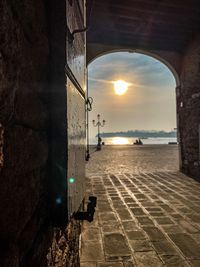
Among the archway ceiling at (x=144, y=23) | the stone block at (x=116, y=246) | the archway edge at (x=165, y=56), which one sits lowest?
the stone block at (x=116, y=246)

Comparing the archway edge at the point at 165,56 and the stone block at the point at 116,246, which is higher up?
the archway edge at the point at 165,56

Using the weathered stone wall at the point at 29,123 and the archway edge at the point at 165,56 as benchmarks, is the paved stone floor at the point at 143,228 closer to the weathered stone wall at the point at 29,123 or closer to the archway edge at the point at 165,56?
the weathered stone wall at the point at 29,123

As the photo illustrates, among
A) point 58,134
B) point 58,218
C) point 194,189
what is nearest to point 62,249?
point 58,218

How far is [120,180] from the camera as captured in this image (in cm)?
648

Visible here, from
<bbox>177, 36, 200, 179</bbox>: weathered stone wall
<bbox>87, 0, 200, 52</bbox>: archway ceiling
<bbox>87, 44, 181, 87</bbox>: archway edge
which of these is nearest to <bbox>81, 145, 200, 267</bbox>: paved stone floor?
<bbox>177, 36, 200, 179</bbox>: weathered stone wall

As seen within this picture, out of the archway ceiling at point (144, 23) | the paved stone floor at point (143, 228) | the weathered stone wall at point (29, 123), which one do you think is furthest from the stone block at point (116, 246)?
the archway ceiling at point (144, 23)

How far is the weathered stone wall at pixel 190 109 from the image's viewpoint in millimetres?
6605

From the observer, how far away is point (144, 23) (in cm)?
601

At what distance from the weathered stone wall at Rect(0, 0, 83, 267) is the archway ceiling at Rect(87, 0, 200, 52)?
4.35 metres

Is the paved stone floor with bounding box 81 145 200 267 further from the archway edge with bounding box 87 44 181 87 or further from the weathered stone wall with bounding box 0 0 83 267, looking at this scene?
the archway edge with bounding box 87 44 181 87

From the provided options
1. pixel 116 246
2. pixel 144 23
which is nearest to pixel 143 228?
pixel 116 246

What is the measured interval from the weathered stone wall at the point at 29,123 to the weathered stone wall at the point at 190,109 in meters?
6.51

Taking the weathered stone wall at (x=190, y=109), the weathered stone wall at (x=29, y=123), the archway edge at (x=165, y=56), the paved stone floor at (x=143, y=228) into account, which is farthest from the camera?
the archway edge at (x=165, y=56)

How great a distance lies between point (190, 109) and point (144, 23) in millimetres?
3270
